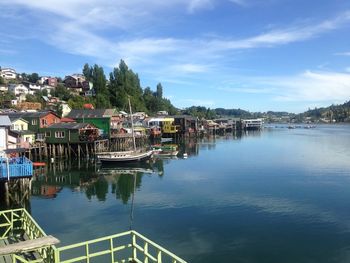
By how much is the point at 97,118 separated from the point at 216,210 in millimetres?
58115

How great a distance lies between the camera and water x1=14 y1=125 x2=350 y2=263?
Answer: 25000mm

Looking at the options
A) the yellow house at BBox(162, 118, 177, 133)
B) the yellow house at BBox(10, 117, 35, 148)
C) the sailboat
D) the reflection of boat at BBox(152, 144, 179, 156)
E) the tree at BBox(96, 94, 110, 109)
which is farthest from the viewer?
the tree at BBox(96, 94, 110, 109)

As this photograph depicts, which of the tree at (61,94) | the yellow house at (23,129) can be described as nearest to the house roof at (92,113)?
the yellow house at (23,129)

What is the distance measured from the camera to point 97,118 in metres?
87.2

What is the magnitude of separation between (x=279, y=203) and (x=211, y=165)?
97.6 ft

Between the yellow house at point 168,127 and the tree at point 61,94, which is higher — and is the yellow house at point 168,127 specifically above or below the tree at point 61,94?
below

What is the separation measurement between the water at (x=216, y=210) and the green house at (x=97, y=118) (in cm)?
2560

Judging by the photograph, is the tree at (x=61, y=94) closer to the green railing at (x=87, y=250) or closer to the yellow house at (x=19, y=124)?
the yellow house at (x=19, y=124)

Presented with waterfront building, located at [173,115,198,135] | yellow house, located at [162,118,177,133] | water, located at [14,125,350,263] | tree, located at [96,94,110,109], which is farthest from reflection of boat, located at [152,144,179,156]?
tree, located at [96,94,110,109]

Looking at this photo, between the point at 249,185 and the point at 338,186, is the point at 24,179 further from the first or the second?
the point at 338,186

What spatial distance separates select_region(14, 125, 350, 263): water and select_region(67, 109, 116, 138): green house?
84.0 ft

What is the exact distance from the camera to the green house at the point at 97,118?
86188 millimetres

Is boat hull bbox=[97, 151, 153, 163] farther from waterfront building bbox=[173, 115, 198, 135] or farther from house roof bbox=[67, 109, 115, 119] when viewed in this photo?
waterfront building bbox=[173, 115, 198, 135]

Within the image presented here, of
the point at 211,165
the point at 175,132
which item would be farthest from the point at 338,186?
the point at 175,132
